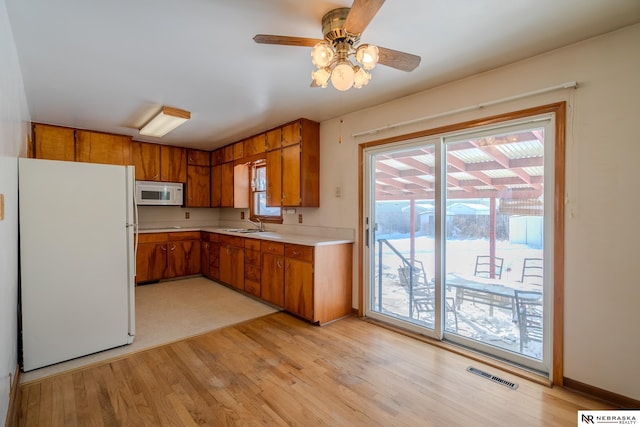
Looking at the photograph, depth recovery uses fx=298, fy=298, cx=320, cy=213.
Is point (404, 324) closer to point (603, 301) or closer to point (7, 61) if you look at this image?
point (603, 301)

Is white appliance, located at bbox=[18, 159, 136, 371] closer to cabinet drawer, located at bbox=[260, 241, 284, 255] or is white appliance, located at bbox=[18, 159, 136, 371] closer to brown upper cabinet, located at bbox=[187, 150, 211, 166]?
cabinet drawer, located at bbox=[260, 241, 284, 255]

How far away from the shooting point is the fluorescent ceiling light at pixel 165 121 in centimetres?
331

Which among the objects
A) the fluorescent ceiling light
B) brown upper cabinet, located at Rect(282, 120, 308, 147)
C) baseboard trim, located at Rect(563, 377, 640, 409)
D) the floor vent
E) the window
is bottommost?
the floor vent

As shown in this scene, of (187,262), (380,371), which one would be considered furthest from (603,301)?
(187,262)

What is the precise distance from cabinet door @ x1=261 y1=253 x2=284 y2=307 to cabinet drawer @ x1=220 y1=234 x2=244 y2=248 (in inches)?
23.3

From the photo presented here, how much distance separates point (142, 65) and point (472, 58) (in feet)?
8.19

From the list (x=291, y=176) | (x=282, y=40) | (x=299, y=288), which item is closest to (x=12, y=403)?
(x=299, y=288)

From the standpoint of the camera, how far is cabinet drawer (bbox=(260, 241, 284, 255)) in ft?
11.6

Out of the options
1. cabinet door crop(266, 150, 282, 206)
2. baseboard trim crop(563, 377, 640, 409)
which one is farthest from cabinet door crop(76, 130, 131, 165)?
baseboard trim crop(563, 377, 640, 409)

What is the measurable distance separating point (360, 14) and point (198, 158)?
4.91 metres

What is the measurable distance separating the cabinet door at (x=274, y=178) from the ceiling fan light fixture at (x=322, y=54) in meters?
2.46

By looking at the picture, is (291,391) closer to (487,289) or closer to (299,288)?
(299,288)

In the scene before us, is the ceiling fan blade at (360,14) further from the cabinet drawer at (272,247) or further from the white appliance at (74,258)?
the cabinet drawer at (272,247)

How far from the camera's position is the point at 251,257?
4008 mm
